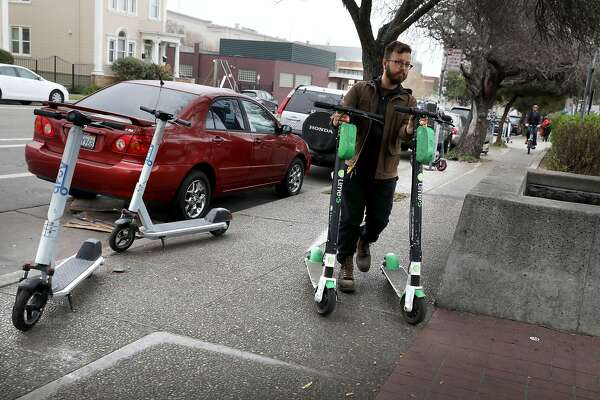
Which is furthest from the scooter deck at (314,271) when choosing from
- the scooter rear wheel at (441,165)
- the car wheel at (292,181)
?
the scooter rear wheel at (441,165)

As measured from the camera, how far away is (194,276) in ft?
17.6

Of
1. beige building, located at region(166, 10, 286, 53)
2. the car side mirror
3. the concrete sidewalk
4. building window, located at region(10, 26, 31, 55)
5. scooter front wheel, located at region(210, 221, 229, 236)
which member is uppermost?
beige building, located at region(166, 10, 286, 53)

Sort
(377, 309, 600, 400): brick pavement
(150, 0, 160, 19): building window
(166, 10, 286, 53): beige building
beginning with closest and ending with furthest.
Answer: (377, 309, 600, 400): brick pavement < (150, 0, 160, 19): building window < (166, 10, 286, 53): beige building

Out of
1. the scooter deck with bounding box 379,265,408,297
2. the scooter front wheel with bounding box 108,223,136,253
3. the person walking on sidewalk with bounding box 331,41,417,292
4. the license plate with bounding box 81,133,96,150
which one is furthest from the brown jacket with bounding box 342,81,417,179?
the license plate with bounding box 81,133,96,150

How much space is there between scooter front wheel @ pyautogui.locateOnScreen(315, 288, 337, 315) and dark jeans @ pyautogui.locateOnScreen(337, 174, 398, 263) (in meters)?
0.65

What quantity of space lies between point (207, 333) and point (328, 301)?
93 centimetres

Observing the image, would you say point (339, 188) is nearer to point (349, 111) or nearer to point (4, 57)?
point (349, 111)

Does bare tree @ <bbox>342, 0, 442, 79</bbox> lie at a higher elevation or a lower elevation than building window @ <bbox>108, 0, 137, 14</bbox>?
lower

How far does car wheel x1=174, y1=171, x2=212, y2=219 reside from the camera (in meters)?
7.40

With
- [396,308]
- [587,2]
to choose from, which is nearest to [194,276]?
[396,308]

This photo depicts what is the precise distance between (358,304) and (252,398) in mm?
1759

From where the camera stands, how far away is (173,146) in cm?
711

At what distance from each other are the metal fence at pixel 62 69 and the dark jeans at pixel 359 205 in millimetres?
36394

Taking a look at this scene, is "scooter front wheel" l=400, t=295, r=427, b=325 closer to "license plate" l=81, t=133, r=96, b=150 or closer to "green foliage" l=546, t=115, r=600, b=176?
"license plate" l=81, t=133, r=96, b=150
